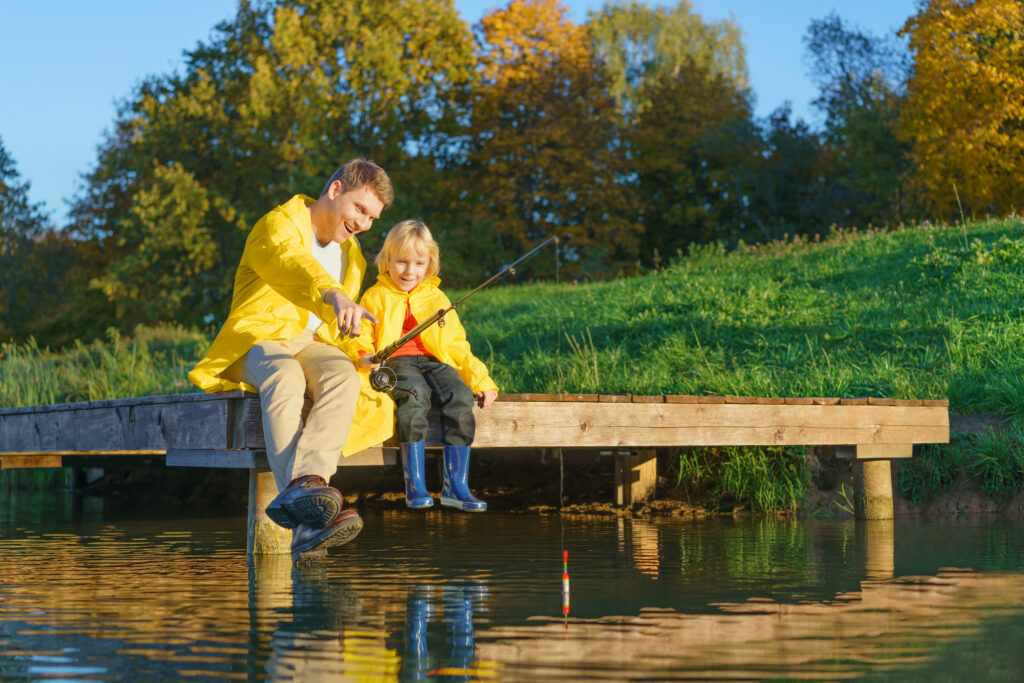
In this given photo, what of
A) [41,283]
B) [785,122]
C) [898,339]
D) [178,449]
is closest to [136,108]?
[41,283]

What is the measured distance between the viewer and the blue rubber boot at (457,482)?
5.88 meters

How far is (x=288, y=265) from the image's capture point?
547 centimetres

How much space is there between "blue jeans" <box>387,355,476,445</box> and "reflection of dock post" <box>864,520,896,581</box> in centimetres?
214

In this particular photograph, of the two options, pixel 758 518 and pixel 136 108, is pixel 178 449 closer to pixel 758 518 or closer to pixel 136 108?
pixel 758 518

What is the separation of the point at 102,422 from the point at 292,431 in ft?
7.68

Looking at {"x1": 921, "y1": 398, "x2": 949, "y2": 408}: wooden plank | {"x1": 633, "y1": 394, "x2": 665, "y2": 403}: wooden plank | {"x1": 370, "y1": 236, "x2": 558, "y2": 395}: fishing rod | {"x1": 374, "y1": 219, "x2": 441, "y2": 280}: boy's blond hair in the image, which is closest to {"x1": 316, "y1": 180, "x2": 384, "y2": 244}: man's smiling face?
{"x1": 374, "y1": 219, "x2": 441, "y2": 280}: boy's blond hair

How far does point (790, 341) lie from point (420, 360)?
7.49m

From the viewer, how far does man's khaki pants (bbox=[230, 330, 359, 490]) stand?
5301 mm

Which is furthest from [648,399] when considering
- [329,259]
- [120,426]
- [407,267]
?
[120,426]

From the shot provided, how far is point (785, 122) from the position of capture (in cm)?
3759

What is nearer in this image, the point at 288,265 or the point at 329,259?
the point at 288,265

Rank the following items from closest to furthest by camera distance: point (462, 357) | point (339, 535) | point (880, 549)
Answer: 1. point (339, 535)
2. point (462, 357)
3. point (880, 549)

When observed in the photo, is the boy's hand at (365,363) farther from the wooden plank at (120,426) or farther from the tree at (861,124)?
the tree at (861,124)

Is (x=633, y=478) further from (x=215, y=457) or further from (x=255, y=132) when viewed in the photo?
(x=255, y=132)
